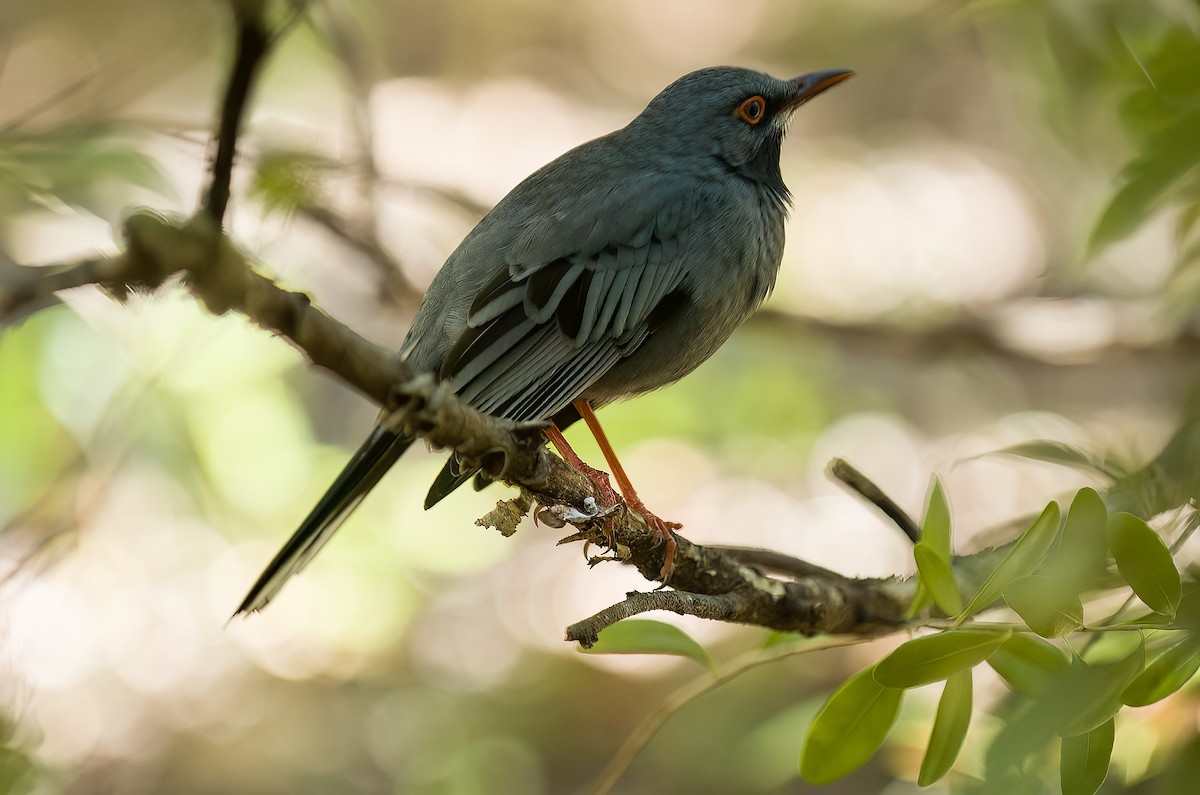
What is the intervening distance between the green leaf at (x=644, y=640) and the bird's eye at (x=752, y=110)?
2438 mm

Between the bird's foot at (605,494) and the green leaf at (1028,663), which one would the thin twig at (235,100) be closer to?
the green leaf at (1028,663)

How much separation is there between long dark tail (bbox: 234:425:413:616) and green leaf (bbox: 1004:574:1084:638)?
77.9 inches

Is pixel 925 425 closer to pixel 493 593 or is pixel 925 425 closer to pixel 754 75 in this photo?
pixel 493 593

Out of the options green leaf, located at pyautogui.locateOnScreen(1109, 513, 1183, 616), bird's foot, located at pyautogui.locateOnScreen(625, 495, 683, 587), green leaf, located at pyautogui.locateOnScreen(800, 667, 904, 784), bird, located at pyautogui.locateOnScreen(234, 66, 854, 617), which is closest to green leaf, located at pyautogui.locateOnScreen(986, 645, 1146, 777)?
green leaf, located at pyautogui.locateOnScreen(1109, 513, 1183, 616)

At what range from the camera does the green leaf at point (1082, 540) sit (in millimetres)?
1761

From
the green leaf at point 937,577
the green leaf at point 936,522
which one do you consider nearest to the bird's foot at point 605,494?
the green leaf at point 936,522

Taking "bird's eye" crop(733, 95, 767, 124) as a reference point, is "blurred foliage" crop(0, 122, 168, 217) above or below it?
below

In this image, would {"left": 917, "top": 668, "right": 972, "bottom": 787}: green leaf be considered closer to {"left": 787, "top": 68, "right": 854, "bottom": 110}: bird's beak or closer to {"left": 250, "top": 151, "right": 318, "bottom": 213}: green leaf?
{"left": 250, "top": 151, "right": 318, "bottom": 213}: green leaf

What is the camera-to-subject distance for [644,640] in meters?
2.67

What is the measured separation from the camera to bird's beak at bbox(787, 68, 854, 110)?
4.47m

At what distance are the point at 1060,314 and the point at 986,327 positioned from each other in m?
0.41

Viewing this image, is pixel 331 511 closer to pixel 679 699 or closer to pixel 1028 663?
pixel 679 699

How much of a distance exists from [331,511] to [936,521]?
79.0 inches

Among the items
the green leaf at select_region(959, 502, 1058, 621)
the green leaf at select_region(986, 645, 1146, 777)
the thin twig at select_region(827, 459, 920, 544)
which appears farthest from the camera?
the thin twig at select_region(827, 459, 920, 544)
